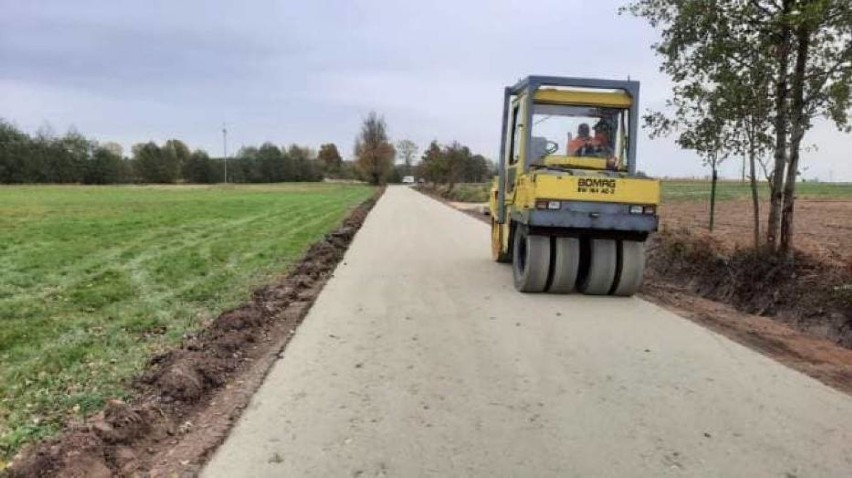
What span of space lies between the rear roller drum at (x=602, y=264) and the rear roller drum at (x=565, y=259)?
21cm

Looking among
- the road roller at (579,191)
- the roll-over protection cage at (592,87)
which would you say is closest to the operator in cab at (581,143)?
the road roller at (579,191)

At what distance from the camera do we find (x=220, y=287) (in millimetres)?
10273

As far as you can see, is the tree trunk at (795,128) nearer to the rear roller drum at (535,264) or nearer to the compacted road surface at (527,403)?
the compacted road surface at (527,403)

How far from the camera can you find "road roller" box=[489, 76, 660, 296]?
9.27 meters

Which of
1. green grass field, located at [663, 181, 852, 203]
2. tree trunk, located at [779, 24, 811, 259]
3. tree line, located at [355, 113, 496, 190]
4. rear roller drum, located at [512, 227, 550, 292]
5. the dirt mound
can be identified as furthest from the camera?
tree line, located at [355, 113, 496, 190]

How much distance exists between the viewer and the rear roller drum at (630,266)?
32.1 ft

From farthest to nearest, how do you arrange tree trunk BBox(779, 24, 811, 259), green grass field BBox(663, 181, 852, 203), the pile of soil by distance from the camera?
green grass field BBox(663, 181, 852, 203) → tree trunk BBox(779, 24, 811, 259) → the pile of soil

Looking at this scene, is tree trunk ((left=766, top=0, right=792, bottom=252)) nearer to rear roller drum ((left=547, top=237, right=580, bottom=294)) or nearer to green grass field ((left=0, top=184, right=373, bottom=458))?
rear roller drum ((left=547, top=237, right=580, bottom=294))

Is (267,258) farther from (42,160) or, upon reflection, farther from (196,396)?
(42,160)

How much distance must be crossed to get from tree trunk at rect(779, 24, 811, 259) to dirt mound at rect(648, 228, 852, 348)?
1.16 ft

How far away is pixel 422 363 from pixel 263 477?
98.0 inches

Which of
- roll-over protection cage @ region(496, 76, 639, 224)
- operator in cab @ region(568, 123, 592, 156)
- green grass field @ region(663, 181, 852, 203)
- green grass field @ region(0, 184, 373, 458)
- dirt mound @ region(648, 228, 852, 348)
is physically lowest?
green grass field @ region(0, 184, 373, 458)

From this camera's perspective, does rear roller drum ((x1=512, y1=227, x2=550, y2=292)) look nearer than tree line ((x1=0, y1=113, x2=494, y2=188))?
Yes

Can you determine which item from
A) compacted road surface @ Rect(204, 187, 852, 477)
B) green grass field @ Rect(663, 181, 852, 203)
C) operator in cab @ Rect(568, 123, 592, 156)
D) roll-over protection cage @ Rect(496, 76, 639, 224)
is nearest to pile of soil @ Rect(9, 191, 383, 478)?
compacted road surface @ Rect(204, 187, 852, 477)
